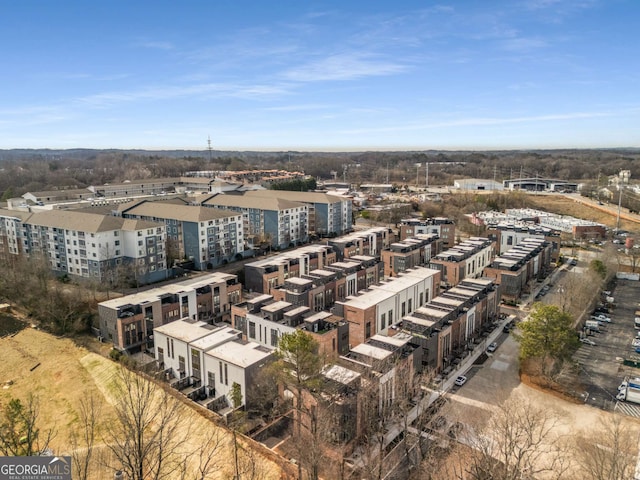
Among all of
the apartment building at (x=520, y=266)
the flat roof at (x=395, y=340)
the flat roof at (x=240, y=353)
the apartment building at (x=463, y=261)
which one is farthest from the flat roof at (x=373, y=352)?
the apartment building at (x=520, y=266)

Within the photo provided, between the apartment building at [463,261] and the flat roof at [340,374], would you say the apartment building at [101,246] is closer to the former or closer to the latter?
the flat roof at [340,374]

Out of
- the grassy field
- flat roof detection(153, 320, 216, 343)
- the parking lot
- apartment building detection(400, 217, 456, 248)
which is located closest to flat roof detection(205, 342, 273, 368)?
flat roof detection(153, 320, 216, 343)

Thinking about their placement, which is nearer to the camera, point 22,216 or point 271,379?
point 271,379

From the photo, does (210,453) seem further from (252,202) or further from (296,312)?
(252,202)

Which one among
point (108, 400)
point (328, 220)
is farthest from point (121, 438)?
point (328, 220)

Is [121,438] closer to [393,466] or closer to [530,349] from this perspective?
[393,466]

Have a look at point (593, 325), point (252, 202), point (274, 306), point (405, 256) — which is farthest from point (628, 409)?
point (252, 202)
